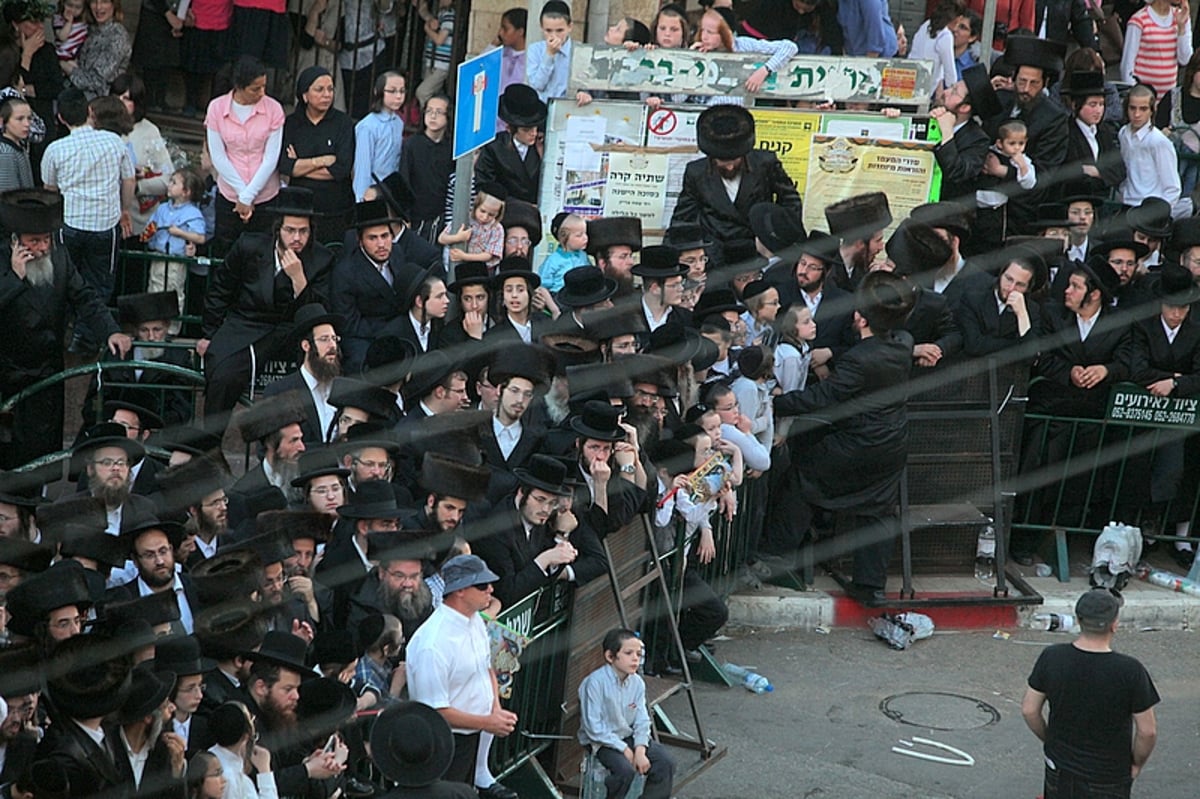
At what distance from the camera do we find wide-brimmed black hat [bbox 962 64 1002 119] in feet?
48.8

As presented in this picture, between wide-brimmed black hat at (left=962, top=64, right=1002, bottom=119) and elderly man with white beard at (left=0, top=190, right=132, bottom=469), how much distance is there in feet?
21.5

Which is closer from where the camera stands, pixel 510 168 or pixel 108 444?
pixel 108 444

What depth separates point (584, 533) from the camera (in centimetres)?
1059

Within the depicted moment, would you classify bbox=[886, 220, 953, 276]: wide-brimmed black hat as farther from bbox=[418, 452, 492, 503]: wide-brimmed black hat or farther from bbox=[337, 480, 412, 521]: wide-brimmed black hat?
bbox=[337, 480, 412, 521]: wide-brimmed black hat

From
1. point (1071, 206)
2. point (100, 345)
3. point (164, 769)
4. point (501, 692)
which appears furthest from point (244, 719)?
point (1071, 206)

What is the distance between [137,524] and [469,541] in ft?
5.37

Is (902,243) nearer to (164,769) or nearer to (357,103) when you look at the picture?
(357,103)

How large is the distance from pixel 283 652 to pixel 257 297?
4.54m

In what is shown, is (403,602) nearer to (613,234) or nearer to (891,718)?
(891,718)

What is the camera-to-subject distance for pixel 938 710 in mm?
12133

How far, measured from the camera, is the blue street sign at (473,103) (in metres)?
11.8

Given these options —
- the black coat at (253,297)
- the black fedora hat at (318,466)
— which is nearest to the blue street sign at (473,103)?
the black coat at (253,297)

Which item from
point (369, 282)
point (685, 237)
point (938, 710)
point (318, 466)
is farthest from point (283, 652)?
point (685, 237)

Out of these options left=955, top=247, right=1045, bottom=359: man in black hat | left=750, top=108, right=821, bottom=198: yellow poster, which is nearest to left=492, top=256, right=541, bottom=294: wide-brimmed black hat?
left=750, top=108, right=821, bottom=198: yellow poster
